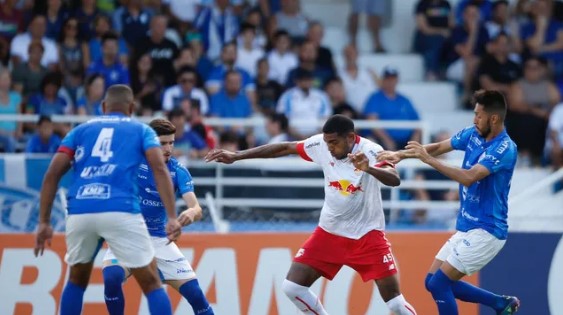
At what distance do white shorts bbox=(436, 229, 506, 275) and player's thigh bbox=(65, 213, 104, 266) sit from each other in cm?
339

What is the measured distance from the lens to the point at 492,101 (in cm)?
1199

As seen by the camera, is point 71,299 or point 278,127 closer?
point 71,299

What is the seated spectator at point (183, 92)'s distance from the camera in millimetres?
18188

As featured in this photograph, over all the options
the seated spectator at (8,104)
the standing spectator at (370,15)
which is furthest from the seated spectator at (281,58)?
the seated spectator at (8,104)

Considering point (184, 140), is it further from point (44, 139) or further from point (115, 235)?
point (115, 235)

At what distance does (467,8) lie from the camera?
2142 cm

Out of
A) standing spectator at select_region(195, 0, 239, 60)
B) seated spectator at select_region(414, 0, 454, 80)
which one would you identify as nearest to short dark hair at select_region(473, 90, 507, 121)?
standing spectator at select_region(195, 0, 239, 60)

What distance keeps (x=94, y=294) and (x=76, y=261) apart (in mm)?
3249

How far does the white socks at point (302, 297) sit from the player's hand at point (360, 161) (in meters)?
1.53

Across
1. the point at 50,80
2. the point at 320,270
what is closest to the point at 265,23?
the point at 50,80

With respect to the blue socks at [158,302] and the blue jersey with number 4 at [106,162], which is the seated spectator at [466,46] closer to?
the blue socks at [158,302]

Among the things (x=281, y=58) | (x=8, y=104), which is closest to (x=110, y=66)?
(x=8, y=104)

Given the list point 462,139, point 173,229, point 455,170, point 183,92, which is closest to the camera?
point 173,229

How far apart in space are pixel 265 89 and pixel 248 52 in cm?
92
